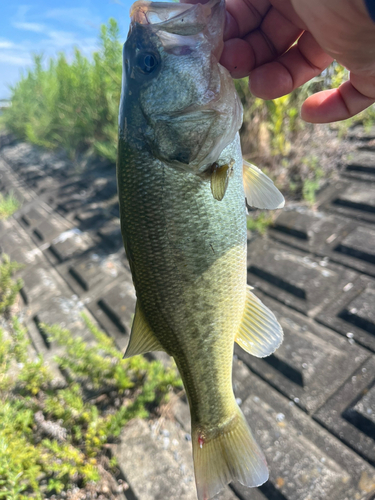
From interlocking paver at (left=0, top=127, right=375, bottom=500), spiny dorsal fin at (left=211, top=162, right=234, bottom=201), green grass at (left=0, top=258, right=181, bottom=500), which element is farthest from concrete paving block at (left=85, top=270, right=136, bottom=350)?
spiny dorsal fin at (left=211, top=162, right=234, bottom=201)

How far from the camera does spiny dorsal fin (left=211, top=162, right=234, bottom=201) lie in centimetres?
110

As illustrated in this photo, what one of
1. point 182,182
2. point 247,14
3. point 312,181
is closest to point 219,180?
point 182,182

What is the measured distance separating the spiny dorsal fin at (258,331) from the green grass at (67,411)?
3.62 ft

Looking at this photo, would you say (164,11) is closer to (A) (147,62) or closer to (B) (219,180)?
(A) (147,62)

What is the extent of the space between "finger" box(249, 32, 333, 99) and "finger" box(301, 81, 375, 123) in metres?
0.14

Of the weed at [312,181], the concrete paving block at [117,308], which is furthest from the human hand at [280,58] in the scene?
the concrete paving block at [117,308]

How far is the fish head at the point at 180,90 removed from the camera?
1143mm

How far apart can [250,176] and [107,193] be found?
14.0 ft

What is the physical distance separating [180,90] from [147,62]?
0.55ft

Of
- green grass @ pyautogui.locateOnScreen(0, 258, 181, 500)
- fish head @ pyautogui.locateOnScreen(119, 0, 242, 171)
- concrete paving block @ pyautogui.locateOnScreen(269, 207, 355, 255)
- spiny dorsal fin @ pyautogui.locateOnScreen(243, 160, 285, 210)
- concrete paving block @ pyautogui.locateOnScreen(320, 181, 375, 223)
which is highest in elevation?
fish head @ pyautogui.locateOnScreen(119, 0, 242, 171)

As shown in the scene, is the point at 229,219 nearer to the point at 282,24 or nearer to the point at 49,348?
the point at 282,24

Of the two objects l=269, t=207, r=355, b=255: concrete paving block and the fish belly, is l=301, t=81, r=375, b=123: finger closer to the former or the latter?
the fish belly

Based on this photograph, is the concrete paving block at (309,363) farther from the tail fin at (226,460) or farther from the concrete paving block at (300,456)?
the tail fin at (226,460)

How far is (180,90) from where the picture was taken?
1.16 meters
